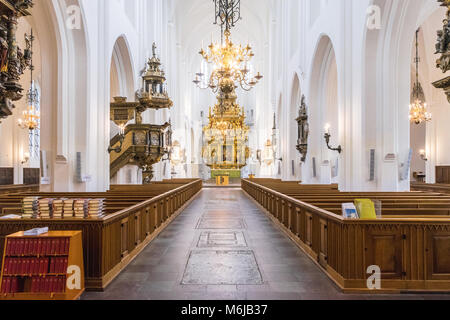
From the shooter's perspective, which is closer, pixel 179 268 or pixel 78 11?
pixel 179 268

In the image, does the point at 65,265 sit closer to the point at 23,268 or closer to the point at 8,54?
the point at 23,268

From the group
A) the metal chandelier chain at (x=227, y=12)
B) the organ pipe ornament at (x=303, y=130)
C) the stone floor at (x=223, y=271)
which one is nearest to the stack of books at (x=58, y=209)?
the stone floor at (x=223, y=271)

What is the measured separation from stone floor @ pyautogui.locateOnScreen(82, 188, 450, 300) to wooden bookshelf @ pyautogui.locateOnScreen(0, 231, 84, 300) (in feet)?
1.25

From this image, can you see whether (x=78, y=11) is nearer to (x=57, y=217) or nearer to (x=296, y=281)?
(x=57, y=217)

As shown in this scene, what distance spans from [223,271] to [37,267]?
2.20 meters

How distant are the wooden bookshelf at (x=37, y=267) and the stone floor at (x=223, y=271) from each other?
0.38 meters

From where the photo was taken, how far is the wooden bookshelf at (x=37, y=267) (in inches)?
148

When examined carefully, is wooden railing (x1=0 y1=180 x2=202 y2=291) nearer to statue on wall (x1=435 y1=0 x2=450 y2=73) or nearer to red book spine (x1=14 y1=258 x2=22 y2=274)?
red book spine (x1=14 y1=258 x2=22 y2=274)

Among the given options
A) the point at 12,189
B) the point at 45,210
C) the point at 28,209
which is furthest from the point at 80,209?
the point at 12,189

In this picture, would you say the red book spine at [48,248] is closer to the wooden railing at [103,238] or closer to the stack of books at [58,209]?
the wooden railing at [103,238]

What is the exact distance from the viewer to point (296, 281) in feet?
14.7

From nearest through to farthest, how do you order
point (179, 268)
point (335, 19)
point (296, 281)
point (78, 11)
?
1. point (296, 281)
2. point (179, 268)
3. point (78, 11)
4. point (335, 19)
